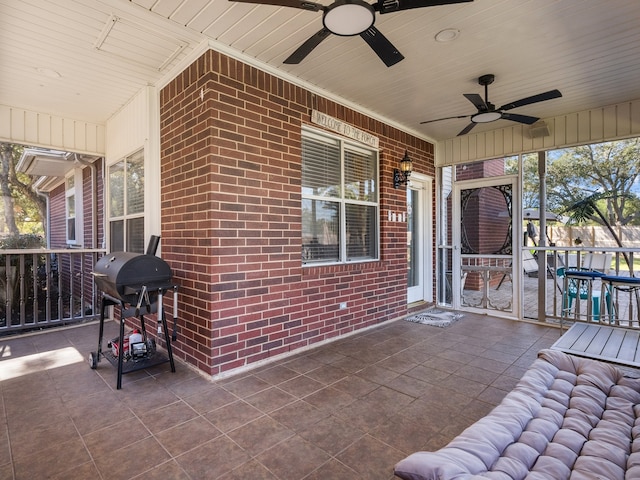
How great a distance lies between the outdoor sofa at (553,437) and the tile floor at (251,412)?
24.4 inches

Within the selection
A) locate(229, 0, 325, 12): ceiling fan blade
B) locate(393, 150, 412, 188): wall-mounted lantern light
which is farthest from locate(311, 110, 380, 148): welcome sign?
locate(229, 0, 325, 12): ceiling fan blade

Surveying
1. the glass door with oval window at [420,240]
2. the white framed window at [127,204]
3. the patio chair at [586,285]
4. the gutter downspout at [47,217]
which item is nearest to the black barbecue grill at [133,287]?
the white framed window at [127,204]

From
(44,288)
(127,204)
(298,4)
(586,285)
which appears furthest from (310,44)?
(44,288)

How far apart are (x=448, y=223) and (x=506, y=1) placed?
3890mm

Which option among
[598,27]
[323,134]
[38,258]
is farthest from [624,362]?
[38,258]

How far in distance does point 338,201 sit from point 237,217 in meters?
1.54

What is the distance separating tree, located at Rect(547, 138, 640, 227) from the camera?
4.31 m

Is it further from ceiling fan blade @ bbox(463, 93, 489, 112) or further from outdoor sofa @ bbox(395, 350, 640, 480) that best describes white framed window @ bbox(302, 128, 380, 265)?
outdoor sofa @ bbox(395, 350, 640, 480)

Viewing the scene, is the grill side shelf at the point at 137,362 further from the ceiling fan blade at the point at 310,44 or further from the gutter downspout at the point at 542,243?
the gutter downspout at the point at 542,243

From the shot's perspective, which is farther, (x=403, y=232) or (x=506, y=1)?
(x=403, y=232)

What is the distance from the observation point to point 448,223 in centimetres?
595

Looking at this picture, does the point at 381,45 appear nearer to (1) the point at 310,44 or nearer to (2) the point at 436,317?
(1) the point at 310,44

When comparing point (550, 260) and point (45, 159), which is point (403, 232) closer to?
point (550, 260)

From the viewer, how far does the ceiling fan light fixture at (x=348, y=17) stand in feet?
6.26
